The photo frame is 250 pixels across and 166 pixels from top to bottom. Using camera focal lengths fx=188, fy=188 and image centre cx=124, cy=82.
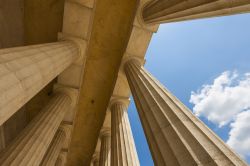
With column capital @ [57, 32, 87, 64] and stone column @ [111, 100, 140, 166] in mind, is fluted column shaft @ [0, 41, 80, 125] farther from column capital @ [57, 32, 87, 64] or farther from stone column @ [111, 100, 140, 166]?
stone column @ [111, 100, 140, 166]

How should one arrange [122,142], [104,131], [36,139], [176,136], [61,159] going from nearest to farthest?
1. [176,136]
2. [36,139]
3. [122,142]
4. [104,131]
5. [61,159]

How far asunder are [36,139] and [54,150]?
24.5ft

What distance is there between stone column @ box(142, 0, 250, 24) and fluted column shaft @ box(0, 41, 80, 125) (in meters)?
7.94

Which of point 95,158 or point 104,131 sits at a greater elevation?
point 104,131

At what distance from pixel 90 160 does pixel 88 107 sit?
1079 cm

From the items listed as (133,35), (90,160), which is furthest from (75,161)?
(133,35)

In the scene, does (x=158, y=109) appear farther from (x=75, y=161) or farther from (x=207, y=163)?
(x=75, y=161)

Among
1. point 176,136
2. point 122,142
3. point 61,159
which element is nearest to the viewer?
point 176,136

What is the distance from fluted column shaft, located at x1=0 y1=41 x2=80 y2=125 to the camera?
679 centimetres

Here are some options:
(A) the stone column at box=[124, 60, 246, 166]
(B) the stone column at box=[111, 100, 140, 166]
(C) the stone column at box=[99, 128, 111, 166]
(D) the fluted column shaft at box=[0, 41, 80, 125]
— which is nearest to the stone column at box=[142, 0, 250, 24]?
(A) the stone column at box=[124, 60, 246, 166]

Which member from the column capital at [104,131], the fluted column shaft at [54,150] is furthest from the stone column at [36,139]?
the column capital at [104,131]

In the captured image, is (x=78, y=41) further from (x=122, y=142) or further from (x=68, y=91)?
(x=122, y=142)

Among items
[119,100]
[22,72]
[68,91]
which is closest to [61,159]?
[68,91]

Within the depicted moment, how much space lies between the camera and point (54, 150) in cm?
1938
